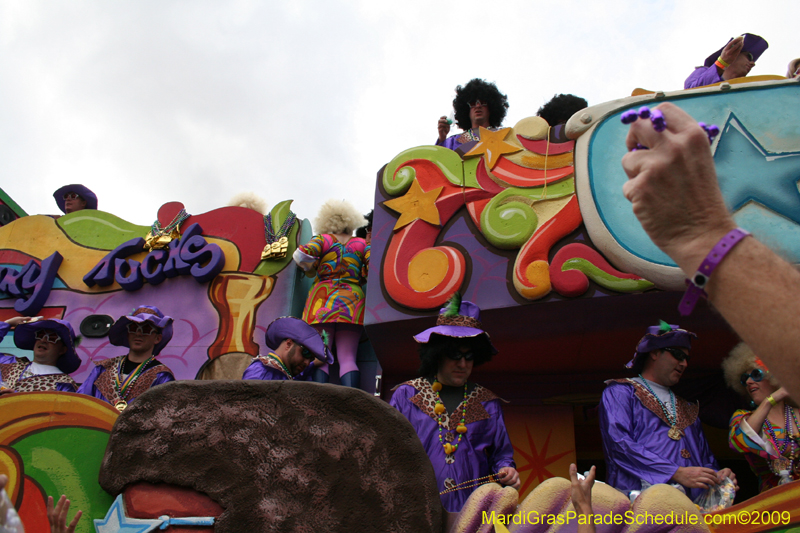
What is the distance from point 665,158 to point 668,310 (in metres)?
3.00

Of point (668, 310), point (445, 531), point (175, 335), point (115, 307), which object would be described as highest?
point (115, 307)

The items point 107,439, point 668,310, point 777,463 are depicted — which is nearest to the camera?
point 107,439

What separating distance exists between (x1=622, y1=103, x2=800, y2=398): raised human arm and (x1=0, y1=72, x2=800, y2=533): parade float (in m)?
0.24

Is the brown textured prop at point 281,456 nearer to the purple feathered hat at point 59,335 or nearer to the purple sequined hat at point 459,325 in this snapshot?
the purple sequined hat at point 459,325

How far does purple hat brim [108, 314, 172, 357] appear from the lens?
3742 mm

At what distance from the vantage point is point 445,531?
1.77 meters

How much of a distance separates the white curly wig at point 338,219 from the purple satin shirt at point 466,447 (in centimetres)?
281

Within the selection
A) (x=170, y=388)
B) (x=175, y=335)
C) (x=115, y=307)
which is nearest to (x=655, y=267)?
(x=170, y=388)

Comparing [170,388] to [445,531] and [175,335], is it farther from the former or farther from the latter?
[175,335]

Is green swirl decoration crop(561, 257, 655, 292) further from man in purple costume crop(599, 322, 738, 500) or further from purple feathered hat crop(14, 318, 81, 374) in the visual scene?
purple feathered hat crop(14, 318, 81, 374)

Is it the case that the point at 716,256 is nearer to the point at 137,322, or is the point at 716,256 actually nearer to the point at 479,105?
the point at 137,322

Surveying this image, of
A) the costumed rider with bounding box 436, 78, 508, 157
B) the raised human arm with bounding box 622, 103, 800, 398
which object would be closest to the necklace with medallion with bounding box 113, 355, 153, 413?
the raised human arm with bounding box 622, 103, 800, 398

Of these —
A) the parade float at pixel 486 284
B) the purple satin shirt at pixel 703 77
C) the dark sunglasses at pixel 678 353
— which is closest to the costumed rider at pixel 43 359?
the parade float at pixel 486 284

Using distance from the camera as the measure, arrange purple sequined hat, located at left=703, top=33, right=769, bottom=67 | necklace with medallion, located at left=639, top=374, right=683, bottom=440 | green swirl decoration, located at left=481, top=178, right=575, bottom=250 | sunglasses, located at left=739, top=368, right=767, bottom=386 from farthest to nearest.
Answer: purple sequined hat, located at left=703, top=33, right=769, bottom=67 < green swirl decoration, located at left=481, top=178, right=575, bottom=250 < sunglasses, located at left=739, top=368, right=767, bottom=386 < necklace with medallion, located at left=639, top=374, right=683, bottom=440
